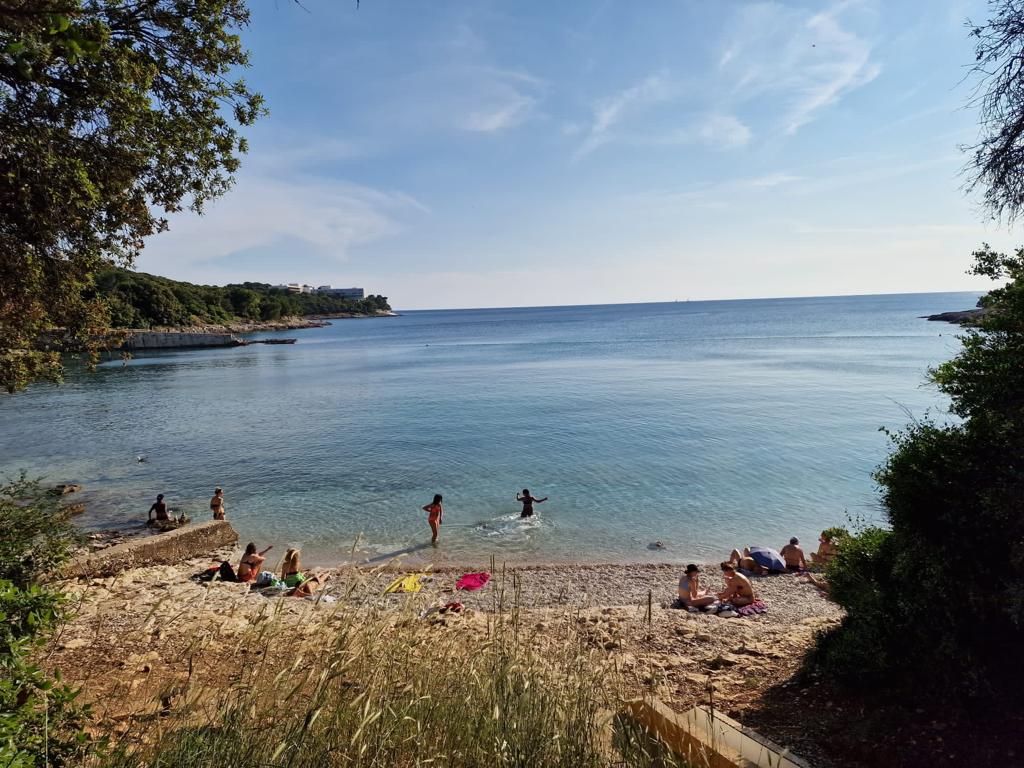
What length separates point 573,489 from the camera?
68.8 ft

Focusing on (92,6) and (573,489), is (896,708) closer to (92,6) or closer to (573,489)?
(92,6)

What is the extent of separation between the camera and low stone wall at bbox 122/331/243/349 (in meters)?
91.3

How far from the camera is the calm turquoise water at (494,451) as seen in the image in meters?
17.5

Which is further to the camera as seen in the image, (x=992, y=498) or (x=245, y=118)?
(x=245, y=118)

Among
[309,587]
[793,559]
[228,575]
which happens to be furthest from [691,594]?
[228,575]

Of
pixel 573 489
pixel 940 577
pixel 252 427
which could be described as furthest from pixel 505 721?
pixel 252 427

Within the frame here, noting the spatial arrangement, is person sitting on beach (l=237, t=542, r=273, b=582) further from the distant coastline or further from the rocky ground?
the distant coastline

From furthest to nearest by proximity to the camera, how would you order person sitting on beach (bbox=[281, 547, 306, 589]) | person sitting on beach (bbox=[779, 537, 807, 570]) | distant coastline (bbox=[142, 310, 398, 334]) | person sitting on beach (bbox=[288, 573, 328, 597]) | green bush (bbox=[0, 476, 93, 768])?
distant coastline (bbox=[142, 310, 398, 334]) < person sitting on beach (bbox=[779, 537, 807, 570]) < person sitting on beach (bbox=[281, 547, 306, 589]) < person sitting on beach (bbox=[288, 573, 328, 597]) < green bush (bbox=[0, 476, 93, 768])

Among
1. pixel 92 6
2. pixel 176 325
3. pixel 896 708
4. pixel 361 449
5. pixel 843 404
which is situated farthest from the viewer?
pixel 176 325

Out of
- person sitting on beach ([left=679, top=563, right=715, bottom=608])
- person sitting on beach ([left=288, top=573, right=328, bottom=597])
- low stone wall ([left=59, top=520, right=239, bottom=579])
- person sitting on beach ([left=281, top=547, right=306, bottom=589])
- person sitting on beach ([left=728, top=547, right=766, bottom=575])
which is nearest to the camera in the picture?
person sitting on beach ([left=288, top=573, right=328, bottom=597])

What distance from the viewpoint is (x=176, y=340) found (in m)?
97.8

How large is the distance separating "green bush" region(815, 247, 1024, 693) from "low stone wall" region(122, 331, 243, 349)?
10230 cm

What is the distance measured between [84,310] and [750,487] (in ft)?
67.3

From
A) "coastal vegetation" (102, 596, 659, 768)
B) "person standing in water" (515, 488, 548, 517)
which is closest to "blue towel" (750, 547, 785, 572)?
"person standing in water" (515, 488, 548, 517)
